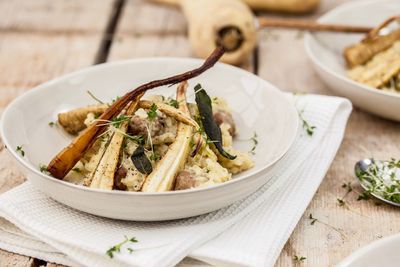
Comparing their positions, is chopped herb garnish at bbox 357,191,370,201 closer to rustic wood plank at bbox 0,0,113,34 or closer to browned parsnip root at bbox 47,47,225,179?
browned parsnip root at bbox 47,47,225,179

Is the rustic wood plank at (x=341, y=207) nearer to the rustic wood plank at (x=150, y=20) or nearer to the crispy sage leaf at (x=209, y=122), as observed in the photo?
the crispy sage leaf at (x=209, y=122)

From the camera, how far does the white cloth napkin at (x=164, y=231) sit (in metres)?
1.60

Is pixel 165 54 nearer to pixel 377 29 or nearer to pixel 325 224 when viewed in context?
pixel 377 29

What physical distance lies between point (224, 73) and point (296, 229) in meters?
0.69

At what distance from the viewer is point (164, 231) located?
66.2 inches

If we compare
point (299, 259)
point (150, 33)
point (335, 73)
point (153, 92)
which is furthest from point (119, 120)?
point (150, 33)

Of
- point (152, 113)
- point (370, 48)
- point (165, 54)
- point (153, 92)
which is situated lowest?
point (370, 48)

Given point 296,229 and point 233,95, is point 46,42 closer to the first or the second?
point 233,95

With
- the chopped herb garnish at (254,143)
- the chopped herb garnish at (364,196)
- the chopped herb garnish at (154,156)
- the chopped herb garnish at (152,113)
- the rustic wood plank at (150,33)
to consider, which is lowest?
the chopped herb garnish at (364,196)

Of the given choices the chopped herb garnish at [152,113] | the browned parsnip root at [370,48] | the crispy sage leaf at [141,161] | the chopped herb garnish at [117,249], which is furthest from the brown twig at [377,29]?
the chopped herb garnish at [117,249]

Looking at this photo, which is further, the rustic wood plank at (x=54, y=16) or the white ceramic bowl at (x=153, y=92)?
the rustic wood plank at (x=54, y=16)

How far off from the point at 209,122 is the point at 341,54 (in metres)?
1.14

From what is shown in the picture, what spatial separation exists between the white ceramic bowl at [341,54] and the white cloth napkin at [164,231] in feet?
1.45

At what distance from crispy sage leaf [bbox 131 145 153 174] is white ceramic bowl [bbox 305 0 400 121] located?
850 mm
